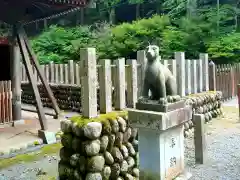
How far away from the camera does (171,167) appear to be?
169 inches

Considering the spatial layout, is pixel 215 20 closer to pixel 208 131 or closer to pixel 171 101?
pixel 208 131

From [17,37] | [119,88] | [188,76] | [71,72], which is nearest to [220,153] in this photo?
[188,76]

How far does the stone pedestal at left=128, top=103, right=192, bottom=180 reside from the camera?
13.0 feet

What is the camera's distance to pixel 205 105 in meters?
8.33

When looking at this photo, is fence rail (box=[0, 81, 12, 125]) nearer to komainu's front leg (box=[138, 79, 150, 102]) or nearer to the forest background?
komainu's front leg (box=[138, 79, 150, 102])

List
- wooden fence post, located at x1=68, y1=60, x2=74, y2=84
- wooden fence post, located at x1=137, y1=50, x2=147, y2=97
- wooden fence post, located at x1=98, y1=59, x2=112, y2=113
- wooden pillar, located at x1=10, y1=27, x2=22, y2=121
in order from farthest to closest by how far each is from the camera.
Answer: wooden fence post, located at x1=68, y1=60, x2=74, y2=84 < wooden pillar, located at x1=10, y1=27, x2=22, y2=121 < wooden fence post, located at x1=137, y1=50, x2=147, y2=97 < wooden fence post, located at x1=98, y1=59, x2=112, y2=113

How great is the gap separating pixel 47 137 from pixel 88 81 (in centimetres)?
317

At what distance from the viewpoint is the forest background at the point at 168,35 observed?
17.5 metres

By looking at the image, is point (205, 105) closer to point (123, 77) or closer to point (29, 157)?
point (123, 77)

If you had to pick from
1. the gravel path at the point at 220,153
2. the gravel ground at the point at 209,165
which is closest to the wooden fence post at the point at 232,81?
the gravel path at the point at 220,153

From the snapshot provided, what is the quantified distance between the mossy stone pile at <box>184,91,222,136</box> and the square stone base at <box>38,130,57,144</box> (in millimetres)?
3202

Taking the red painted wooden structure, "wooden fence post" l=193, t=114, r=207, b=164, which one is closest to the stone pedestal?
"wooden fence post" l=193, t=114, r=207, b=164

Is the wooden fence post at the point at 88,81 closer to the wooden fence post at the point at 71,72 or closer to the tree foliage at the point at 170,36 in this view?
the wooden fence post at the point at 71,72

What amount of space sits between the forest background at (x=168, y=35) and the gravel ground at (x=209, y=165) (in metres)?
10.4
